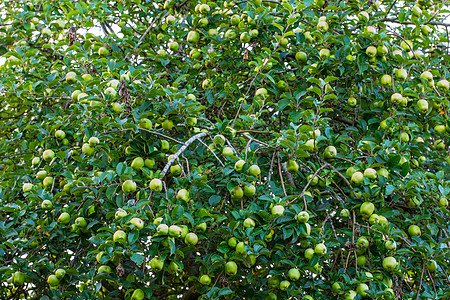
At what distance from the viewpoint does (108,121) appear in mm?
2148

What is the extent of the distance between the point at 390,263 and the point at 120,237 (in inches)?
51.1

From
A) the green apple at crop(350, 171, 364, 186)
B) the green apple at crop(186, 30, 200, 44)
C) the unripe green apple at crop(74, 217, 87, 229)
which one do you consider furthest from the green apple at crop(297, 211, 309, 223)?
the green apple at crop(186, 30, 200, 44)

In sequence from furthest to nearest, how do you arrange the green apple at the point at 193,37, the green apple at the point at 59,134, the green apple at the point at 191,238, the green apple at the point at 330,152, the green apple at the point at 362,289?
the green apple at the point at 193,37 → the green apple at the point at 59,134 → the green apple at the point at 330,152 → the green apple at the point at 362,289 → the green apple at the point at 191,238

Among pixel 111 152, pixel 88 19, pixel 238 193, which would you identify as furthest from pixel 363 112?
pixel 88 19

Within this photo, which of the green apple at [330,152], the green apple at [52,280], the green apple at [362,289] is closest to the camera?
the green apple at [362,289]

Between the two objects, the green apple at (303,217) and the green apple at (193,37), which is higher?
the green apple at (193,37)

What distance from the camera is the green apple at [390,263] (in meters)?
2.07

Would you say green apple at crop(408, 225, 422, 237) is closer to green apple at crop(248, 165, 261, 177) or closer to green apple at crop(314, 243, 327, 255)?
green apple at crop(314, 243, 327, 255)

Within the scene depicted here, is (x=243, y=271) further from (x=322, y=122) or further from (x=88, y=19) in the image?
(x=88, y=19)

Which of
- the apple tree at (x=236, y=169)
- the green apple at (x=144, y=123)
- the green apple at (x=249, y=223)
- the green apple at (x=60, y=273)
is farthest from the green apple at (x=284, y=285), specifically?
the green apple at (x=60, y=273)

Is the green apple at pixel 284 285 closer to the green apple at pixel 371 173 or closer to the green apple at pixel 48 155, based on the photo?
the green apple at pixel 371 173

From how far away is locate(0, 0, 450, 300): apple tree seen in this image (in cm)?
202

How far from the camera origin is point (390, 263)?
2.07 meters

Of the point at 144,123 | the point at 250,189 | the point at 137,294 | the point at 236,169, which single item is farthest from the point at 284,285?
the point at 144,123
